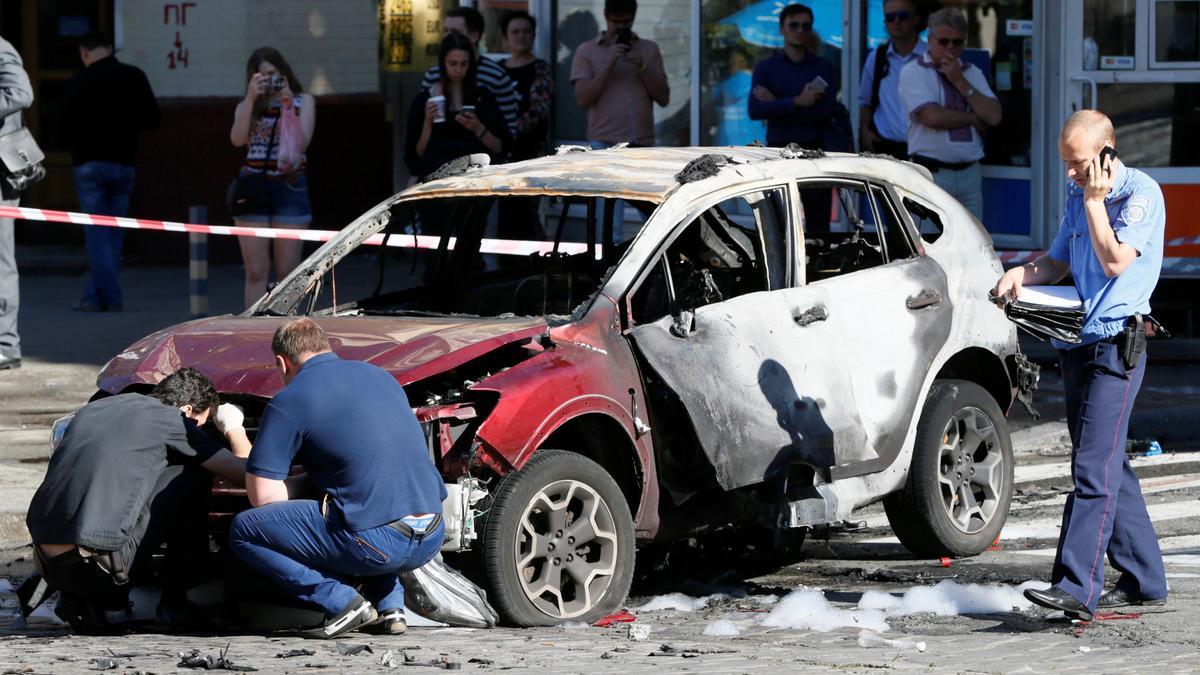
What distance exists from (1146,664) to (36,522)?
384 centimetres

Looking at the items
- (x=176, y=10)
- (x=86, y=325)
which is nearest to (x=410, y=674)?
(x=86, y=325)

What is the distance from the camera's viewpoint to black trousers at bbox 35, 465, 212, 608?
699 cm

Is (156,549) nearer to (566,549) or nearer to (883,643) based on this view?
(566,549)

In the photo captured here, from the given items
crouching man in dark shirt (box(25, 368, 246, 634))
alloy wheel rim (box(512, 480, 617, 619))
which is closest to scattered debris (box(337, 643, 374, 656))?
alloy wheel rim (box(512, 480, 617, 619))

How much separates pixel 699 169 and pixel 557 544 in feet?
5.75

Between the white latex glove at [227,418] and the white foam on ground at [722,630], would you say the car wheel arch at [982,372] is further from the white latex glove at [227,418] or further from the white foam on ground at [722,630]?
the white latex glove at [227,418]

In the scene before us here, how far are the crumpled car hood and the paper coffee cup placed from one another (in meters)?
6.67

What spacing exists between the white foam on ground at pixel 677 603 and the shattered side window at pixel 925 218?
6.53ft

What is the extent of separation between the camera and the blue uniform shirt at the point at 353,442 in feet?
21.6

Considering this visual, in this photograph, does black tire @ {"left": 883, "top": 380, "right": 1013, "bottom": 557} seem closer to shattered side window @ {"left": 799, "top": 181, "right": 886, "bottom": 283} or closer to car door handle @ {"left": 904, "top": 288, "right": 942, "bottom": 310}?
car door handle @ {"left": 904, "top": 288, "right": 942, "bottom": 310}

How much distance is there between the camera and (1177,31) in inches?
559

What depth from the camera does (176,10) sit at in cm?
1898

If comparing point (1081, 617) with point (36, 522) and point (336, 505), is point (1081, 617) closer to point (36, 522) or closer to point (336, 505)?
point (336, 505)

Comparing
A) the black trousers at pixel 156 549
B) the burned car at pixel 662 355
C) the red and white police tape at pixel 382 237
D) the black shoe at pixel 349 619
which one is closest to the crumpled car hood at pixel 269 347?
the burned car at pixel 662 355
